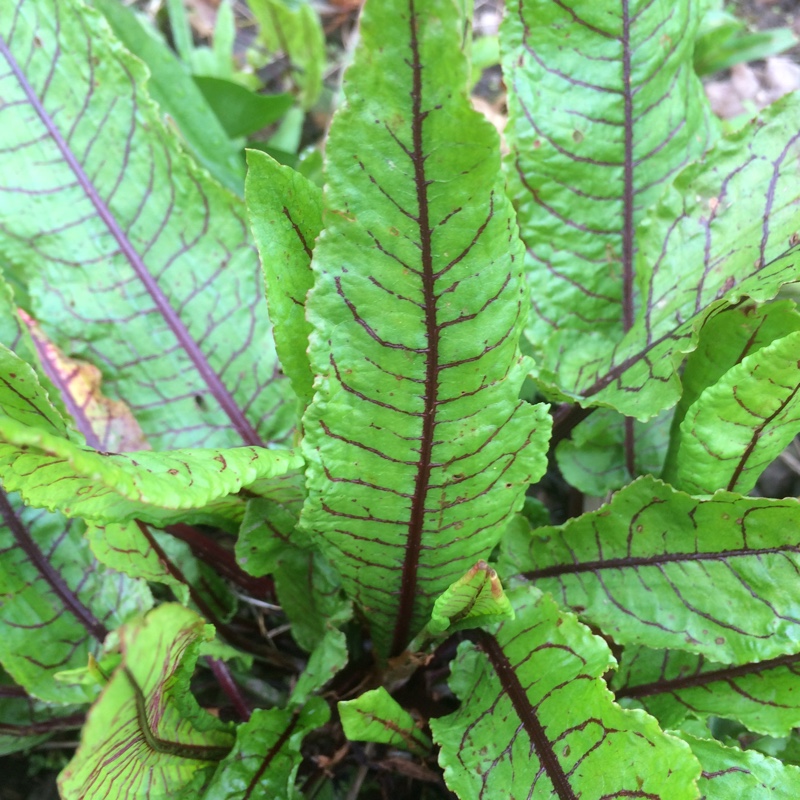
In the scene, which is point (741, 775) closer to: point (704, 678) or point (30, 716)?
point (704, 678)

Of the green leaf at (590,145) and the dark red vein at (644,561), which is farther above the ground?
the green leaf at (590,145)

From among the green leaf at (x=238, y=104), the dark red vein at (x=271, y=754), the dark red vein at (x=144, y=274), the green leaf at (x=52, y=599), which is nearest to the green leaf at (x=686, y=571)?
the dark red vein at (x=271, y=754)

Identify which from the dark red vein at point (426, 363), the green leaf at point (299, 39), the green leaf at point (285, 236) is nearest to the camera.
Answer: the dark red vein at point (426, 363)

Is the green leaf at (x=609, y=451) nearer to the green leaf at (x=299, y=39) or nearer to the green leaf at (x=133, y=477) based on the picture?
the green leaf at (x=133, y=477)

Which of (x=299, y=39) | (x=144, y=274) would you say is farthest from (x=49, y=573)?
(x=299, y=39)

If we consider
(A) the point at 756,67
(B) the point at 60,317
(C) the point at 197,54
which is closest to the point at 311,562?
(B) the point at 60,317
